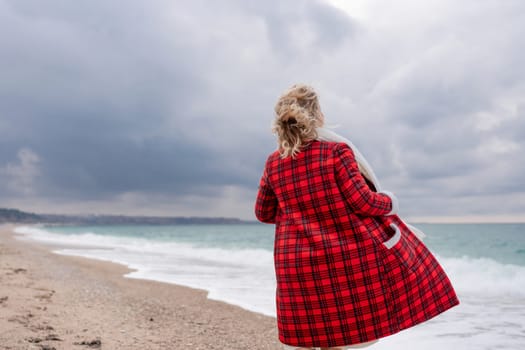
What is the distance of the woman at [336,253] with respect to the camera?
6.74 feet

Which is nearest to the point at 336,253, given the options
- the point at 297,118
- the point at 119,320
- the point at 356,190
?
the point at 356,190

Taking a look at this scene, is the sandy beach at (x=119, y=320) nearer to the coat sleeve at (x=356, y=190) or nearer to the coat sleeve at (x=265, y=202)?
the coat sleeve at (x=265, y=202)

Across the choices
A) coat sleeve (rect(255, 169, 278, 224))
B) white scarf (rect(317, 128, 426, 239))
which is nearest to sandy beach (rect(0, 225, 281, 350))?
coat sleeve (rect(255, 169, 278, 224))

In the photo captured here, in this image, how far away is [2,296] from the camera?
5547mm

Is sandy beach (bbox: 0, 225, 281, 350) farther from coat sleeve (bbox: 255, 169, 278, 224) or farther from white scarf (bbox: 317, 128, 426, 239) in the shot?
white scarf (bbox: 317, 128, 426, 239)

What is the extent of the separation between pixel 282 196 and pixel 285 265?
33 cm

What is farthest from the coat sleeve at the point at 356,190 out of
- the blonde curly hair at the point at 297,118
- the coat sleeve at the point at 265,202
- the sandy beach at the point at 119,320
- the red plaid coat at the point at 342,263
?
the sandy beach at the point at 119,320

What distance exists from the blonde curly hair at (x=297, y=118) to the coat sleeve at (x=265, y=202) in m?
0.23

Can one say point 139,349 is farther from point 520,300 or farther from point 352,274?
point 520,300

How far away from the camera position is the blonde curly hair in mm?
2135

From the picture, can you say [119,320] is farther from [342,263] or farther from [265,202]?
[342,263]

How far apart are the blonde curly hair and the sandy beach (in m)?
2.53

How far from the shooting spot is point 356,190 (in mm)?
2023

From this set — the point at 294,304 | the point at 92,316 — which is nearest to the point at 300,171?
the point at 294,304
